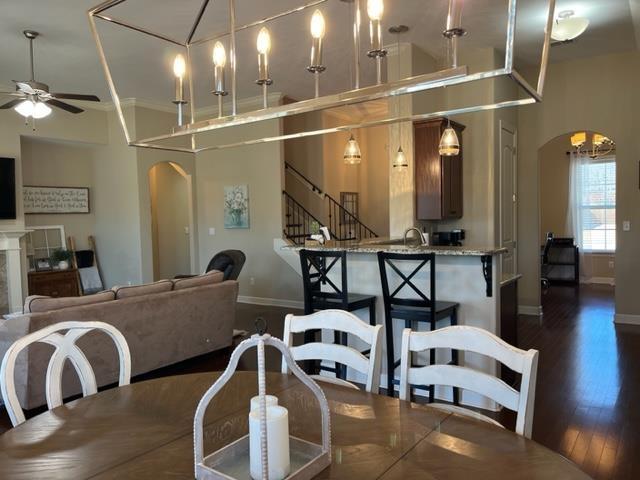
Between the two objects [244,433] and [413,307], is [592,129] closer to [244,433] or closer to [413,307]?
[413,307]

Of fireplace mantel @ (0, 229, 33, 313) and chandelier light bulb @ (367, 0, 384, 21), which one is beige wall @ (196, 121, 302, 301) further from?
chandelier light bulb @ (367, 0, 384, 21)

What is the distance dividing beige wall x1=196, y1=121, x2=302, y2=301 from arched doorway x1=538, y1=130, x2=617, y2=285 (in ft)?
16.8

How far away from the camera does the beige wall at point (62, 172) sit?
25.4 feet

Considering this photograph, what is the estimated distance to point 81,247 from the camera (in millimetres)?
8391

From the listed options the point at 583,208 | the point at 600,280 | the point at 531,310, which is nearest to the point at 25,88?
the point at 531,310

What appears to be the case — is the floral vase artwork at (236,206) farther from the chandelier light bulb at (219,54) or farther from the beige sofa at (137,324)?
the chandelier light bulb at (219,54)

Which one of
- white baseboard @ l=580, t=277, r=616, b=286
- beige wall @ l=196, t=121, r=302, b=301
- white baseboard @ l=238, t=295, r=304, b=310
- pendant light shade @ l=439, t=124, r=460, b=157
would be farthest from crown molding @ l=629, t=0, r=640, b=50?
white baseboard @ l=238, t=295, r=304, b=310

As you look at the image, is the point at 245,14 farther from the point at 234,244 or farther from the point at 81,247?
the point at 81,247

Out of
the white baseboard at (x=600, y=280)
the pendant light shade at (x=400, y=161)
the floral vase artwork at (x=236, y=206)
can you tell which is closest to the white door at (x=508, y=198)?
the pendant light shade at (x=400, y=161)

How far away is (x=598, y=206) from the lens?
9.37 metres

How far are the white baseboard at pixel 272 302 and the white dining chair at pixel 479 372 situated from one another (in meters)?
5.69

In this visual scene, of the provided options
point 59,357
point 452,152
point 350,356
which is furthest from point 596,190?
point 59,357

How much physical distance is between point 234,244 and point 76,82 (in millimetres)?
3338

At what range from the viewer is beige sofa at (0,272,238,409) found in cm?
352
